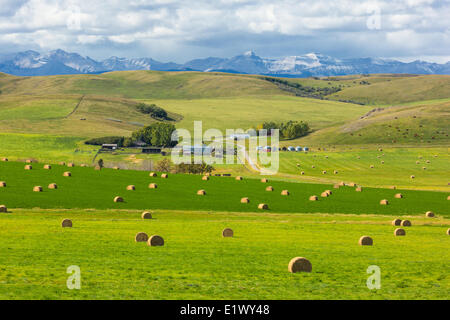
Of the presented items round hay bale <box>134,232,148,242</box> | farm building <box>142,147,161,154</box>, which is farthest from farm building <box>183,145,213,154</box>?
round hay bale <box>134,232,148,242</box>

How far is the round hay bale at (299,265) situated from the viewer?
21.5m

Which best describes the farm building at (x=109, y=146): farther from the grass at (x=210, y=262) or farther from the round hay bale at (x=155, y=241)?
the round hay bale at (x=155, y=241)

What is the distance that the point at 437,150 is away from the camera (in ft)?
622

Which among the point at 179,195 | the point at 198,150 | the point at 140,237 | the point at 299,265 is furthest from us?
the point at 198,150

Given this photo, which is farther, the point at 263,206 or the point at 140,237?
the point at 263,206

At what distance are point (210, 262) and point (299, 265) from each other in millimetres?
4246

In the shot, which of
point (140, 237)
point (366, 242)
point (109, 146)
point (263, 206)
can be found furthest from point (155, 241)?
point (109, 146)

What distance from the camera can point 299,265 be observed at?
70.8ft

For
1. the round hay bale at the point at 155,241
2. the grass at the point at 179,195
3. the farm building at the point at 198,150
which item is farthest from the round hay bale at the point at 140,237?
the farm building at the point at 198,150

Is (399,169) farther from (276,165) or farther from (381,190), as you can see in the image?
(381,190)

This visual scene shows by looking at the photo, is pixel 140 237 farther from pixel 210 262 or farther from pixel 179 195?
pixel 179 195

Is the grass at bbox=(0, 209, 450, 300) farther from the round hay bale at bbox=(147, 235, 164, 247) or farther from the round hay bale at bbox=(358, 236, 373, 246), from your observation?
the round hay bale at bbox=(358, 236, 373, 246)

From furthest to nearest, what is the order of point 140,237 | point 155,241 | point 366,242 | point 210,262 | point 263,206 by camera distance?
1. point 263,206
2. point 366,242
3. point 140,237
4. point 155,241
5. point 210,262

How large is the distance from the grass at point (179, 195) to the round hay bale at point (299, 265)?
33.3 m
